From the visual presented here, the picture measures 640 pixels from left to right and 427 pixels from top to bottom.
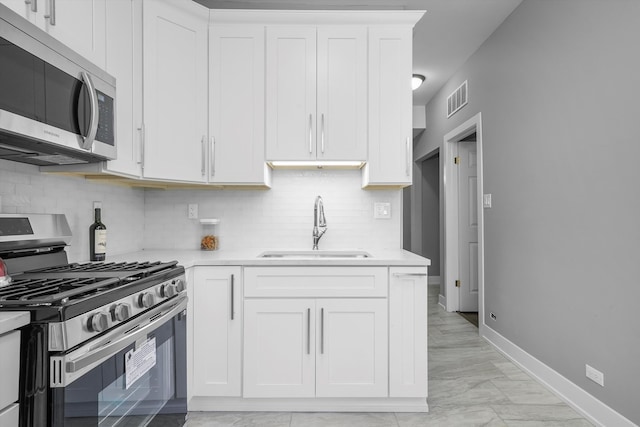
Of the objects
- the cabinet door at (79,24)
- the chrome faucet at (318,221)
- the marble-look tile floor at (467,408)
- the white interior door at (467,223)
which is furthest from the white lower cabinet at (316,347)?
the white interior door at (467,223)

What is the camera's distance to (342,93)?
2467 millimetres

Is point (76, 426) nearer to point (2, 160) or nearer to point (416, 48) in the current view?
point (2, 160)

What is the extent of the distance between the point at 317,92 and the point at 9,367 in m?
2.09

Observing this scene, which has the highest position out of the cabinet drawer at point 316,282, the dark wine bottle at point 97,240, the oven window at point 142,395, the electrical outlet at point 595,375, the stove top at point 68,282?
the dark wine bottle at point 97,240

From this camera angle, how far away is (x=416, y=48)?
370 cm

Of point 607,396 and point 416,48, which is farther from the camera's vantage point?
point 416,48

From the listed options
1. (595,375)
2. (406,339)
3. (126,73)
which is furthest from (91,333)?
(595,375)

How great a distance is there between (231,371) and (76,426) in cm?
110

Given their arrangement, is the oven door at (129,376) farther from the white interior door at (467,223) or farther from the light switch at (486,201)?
the white interior door at (467,223)

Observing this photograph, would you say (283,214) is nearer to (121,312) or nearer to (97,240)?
(97,240)

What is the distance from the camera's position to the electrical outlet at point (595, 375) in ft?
6.70

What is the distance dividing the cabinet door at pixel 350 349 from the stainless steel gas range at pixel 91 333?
76 cm

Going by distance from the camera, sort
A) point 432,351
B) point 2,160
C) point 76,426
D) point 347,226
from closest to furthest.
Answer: point 76,426 → point 2,160 → point 347,226 → point 432,351

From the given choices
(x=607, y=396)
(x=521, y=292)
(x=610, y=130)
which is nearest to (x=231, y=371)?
(x=607, y=396)
